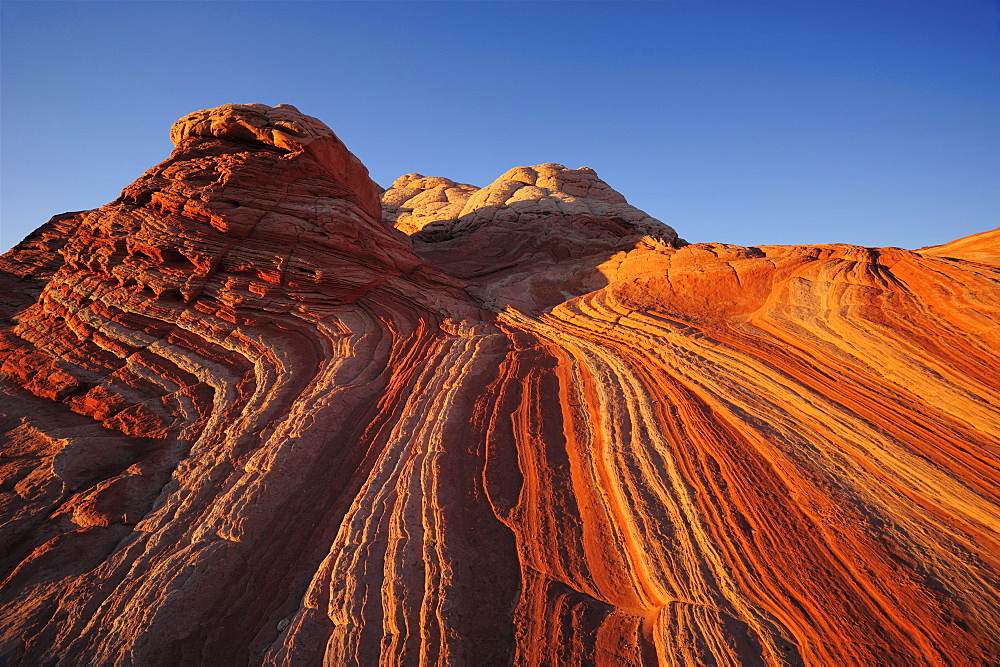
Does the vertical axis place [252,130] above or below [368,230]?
above

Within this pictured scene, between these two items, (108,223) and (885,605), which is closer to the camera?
(885,605)

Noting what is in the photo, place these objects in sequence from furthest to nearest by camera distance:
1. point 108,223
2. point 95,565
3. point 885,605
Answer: point 108,223, point 95,565, point 885,605

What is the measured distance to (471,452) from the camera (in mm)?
7500

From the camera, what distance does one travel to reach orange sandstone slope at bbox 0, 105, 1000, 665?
4.76 meters

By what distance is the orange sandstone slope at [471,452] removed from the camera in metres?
4.76

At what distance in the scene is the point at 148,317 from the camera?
11898 millimetres

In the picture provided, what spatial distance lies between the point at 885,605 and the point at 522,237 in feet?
61.9

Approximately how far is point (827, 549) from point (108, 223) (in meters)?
18.3

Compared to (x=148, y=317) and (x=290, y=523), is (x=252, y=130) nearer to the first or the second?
(x=148, y=317)

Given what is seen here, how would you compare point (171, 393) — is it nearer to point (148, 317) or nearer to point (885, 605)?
point (148, 317)

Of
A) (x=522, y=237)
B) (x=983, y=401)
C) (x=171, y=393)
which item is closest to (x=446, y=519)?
(x=171, y=393)

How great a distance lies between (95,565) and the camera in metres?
5.76

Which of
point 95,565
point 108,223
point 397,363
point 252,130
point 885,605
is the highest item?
point 252,130

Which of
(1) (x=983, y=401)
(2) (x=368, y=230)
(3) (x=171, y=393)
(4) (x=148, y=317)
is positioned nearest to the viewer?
(1) (x=983, y=401)
